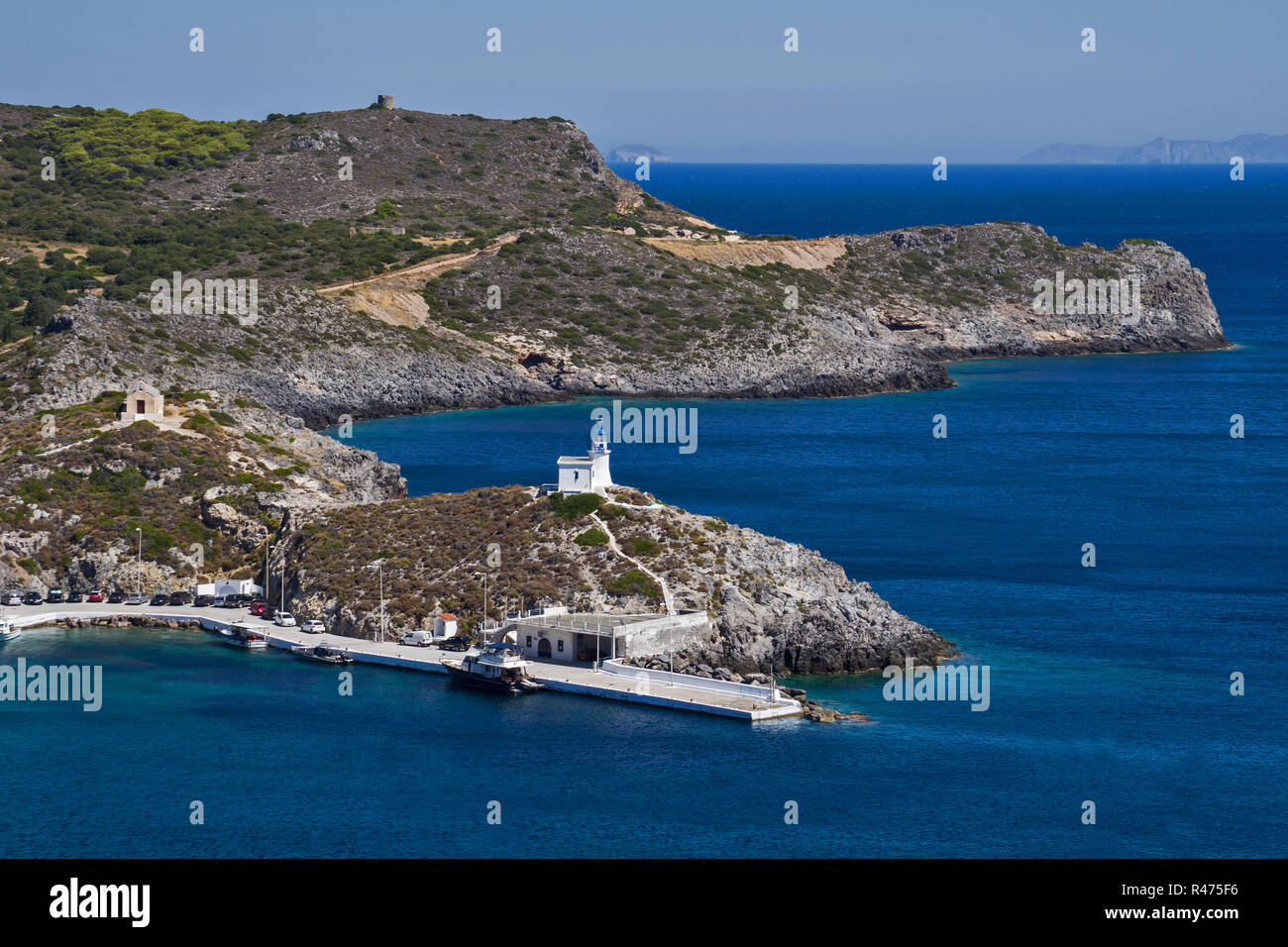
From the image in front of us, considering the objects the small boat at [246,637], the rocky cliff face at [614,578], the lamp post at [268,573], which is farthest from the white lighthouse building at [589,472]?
the small boat at [246,637]

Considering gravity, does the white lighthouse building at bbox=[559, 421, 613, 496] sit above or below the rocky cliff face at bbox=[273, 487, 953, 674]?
above

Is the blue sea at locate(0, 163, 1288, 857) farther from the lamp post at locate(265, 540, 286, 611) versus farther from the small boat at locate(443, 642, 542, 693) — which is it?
the lamp post at locate(265, 540, 286, 611)

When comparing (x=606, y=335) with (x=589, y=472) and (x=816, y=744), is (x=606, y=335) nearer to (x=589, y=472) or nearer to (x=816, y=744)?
(x=589, y=472)

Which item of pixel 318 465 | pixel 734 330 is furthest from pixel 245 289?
pixel 318 465

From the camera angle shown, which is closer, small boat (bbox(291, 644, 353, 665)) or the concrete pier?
the concrete pier

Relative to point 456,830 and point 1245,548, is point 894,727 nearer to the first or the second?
point 456,830

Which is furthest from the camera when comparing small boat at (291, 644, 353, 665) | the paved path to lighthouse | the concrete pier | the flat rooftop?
small boat at (291, 644, 353, 665)

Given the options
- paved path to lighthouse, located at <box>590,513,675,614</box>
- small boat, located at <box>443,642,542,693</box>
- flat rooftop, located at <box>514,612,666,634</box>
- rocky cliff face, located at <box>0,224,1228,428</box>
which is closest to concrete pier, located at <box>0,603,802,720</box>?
small boat, located at <box>443,642,542,693</box>

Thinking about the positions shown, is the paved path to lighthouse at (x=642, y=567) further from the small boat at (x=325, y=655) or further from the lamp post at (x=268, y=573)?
the lamp post at (x=268, y=573)
